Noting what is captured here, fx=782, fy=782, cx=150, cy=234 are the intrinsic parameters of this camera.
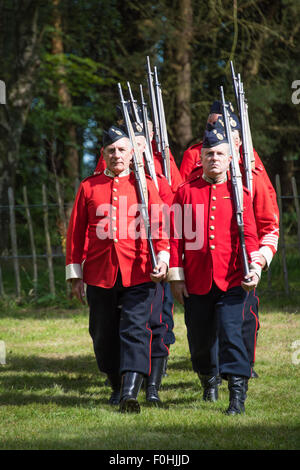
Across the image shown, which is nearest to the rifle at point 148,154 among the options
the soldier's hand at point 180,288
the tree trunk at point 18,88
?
the soldier's hand at point 180,288

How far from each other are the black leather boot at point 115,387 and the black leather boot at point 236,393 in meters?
0.93

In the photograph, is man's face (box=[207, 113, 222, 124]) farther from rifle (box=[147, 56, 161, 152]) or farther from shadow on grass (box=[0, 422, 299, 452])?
shadow on grass (box=[0, 422, 299, 452])

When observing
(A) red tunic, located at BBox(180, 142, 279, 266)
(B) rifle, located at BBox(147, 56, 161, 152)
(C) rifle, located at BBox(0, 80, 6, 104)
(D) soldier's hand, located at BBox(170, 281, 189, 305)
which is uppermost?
(C) rifle, located at BBox(0, 80, 6, 104)

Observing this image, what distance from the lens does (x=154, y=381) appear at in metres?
5.76

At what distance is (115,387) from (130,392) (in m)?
0.53

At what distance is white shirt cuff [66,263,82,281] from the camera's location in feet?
18.2

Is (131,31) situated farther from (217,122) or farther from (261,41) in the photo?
(217,122)

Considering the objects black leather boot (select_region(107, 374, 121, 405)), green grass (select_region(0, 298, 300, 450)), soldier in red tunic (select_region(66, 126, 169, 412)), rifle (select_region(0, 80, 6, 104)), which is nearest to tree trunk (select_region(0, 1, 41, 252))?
rifle (select_region(0, 80, 6, 104))

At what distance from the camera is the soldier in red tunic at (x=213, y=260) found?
5113 mm

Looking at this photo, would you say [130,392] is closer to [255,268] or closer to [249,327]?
[249,327]

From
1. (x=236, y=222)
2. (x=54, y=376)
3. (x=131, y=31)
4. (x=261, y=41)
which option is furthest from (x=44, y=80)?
(x=236, y=222)

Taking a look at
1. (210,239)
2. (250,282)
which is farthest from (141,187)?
(250,282)

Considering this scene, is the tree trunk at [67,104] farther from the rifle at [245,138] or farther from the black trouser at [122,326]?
the black trouser at [122,326]

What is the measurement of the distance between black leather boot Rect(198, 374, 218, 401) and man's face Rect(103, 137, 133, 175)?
5.21 feet
